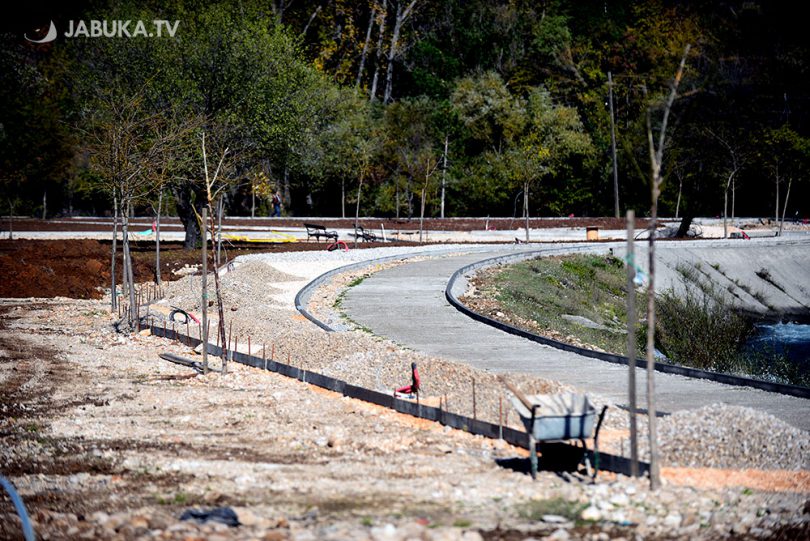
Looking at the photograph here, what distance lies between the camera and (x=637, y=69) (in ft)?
238

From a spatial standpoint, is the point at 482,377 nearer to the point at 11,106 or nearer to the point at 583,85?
the point at 11,106

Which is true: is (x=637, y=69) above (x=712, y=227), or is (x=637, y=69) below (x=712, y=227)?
above

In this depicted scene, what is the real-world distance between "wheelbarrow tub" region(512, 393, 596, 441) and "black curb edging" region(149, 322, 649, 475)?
51 cm

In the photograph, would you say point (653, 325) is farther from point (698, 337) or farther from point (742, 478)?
point (698, 337)

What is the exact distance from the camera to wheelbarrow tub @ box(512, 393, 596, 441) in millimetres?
11258

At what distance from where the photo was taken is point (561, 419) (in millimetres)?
11289

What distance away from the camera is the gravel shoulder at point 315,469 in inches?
374

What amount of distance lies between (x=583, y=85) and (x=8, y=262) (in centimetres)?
5104

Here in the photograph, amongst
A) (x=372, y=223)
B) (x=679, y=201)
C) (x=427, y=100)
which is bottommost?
(x=372, y=223)

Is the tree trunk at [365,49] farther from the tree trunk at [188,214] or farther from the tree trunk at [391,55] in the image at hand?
the tree trunk at [188,214]

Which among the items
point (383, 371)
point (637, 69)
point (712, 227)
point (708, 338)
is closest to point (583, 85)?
point (637, 69)

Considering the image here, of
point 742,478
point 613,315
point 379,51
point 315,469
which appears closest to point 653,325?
point 742,478

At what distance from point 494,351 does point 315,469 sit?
386 inches

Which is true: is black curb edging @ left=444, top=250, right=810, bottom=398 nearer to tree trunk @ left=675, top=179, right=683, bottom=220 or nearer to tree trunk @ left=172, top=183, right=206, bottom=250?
tree trunk @ left=172, top=183, right=206, bottom=250
